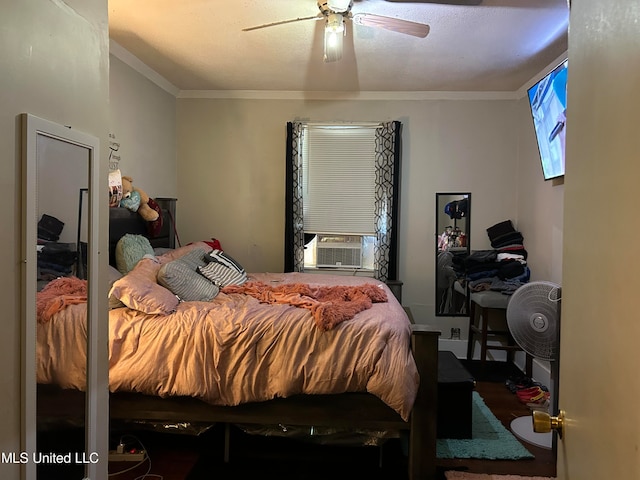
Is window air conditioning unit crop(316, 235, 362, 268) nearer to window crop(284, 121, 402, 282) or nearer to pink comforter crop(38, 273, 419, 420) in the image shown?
window crop(284, 121, 402, 282)

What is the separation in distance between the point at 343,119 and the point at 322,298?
210 centimetres

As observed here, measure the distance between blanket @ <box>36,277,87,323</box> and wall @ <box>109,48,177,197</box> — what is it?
2.33m

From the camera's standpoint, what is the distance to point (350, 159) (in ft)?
14.0

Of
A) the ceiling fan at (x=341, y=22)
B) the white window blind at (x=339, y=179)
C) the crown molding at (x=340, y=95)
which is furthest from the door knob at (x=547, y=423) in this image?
the crown molding at (x=340, y=95)

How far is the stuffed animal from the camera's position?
307 cm

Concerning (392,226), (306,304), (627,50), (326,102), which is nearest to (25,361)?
(627,50)

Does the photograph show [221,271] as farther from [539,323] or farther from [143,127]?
[539,323]

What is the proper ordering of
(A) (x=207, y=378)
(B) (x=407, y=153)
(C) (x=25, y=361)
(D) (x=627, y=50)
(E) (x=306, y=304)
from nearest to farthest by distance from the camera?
1. (D) (x=627, y=50)
2. (C) (x=25, y=361)
3. (A) (x=207, y=378)
4. (E) (x=306, y=304)
5. (B) (x=407, y=153)

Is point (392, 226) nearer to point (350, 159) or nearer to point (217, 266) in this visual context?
point (350, 159)

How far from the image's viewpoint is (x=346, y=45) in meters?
3.07

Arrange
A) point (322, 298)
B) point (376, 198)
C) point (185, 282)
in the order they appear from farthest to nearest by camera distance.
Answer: point (376, 198) → point (322, 298) → point (185, 282)

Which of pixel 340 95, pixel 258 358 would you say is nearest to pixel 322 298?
pixel 258 358

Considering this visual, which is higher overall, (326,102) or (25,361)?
(326,102)

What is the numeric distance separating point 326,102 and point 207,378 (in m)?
2.92
